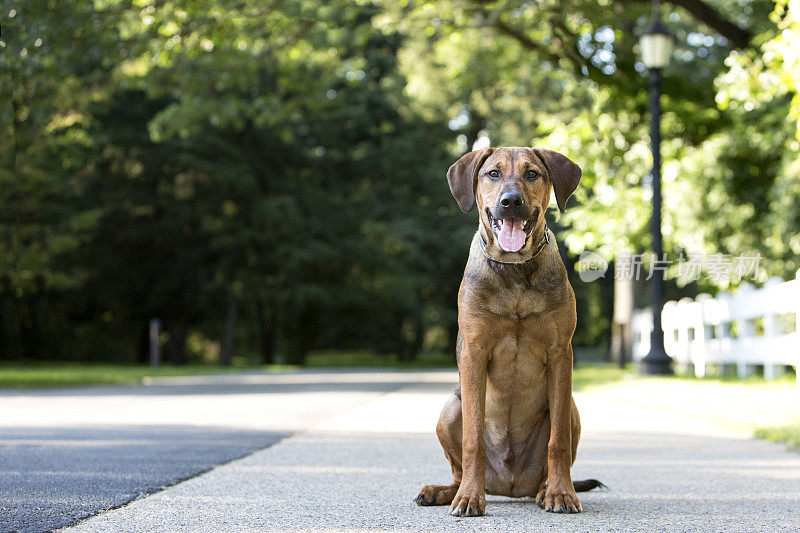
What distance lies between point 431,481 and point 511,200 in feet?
6.53

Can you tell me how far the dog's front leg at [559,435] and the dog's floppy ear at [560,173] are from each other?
657mm

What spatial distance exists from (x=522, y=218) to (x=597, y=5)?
49.5ft

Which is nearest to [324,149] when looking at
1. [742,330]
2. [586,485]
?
[742,330]

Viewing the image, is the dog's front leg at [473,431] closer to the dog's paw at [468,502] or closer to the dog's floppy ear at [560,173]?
the dog's paw at [468,502]

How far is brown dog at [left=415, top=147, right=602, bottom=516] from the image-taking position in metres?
3.98

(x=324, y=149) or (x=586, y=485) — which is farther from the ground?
(x=324, y=149)

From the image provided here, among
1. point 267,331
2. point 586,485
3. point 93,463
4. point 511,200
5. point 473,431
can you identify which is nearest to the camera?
point 511,200

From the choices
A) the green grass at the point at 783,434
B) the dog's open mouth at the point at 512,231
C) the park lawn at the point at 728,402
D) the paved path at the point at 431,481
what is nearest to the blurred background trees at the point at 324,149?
the park lawn at the point at 728,402

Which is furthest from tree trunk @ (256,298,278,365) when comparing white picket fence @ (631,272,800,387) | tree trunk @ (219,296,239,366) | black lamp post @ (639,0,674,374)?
black lamp post @ (639,0,674,374)

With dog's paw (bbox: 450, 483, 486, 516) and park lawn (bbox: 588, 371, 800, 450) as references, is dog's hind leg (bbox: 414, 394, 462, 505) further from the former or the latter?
park lawn (bbox: 588, 371, 800, 450)

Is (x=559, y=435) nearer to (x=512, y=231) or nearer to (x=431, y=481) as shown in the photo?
(x=512, y=231)

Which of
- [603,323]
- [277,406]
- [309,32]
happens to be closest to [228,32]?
[309,32]

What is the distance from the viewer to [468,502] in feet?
12.9

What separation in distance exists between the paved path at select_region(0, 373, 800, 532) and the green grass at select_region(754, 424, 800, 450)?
11 centimetres
